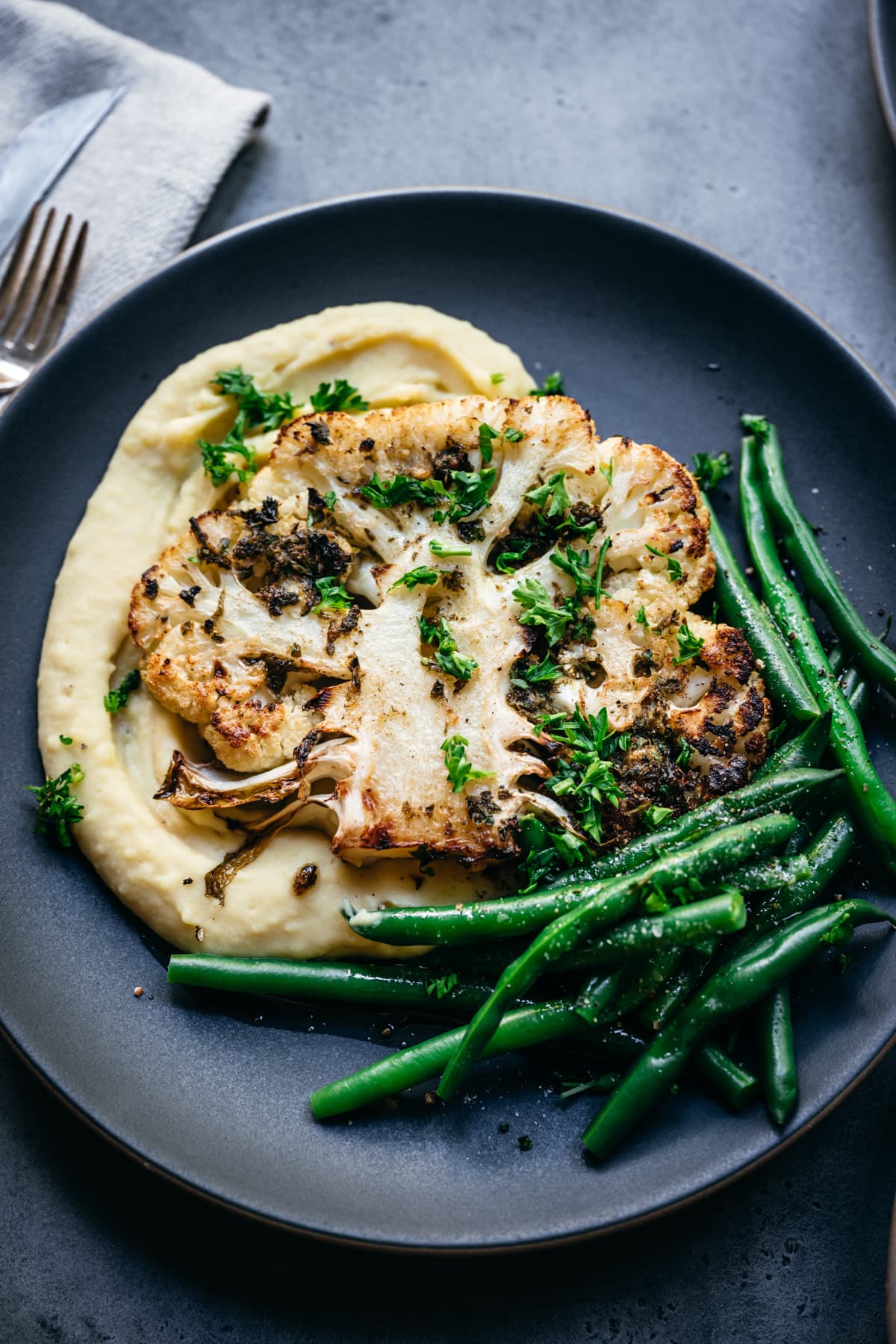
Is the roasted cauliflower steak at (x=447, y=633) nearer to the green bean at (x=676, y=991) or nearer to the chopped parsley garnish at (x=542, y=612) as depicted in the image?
the chopped parsley garnish at (x=542, y=612)

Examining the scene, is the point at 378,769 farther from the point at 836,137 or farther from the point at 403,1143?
the point at 836,137

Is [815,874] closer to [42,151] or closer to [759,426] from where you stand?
[759,426]

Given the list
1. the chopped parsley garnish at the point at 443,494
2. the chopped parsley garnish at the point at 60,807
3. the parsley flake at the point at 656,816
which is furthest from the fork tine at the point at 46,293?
the parsley flake at the point at 656,816

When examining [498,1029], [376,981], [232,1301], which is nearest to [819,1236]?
[498,1029]

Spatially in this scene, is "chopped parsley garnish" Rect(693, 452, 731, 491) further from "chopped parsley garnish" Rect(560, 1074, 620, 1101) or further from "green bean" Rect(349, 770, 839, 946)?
"chopped parsley garnish" Rect(560, 1074, 620, 1101)

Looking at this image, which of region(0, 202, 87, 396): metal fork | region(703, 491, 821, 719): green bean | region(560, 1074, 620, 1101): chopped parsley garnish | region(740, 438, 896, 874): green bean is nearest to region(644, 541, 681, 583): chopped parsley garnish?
region(703, 491, 821, 719): green bean
